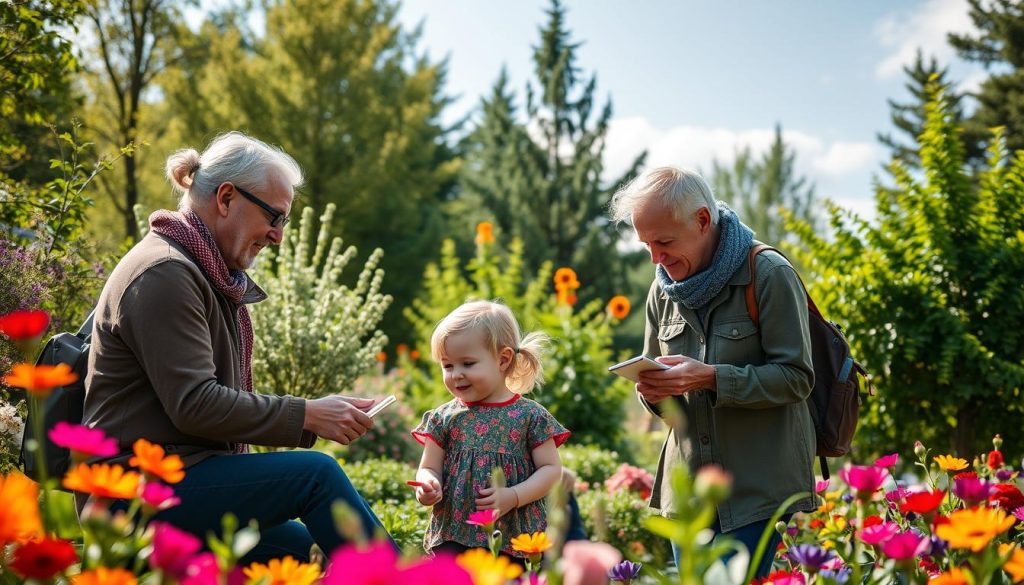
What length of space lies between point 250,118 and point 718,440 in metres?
15.3

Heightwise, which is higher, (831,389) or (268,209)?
(268,209)

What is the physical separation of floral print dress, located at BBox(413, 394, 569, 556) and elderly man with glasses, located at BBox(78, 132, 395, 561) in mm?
414

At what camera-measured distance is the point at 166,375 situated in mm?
2178

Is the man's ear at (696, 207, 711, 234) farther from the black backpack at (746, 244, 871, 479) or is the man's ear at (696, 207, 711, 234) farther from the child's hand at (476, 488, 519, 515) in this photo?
the child's hand at (476, 488, 519, 515)

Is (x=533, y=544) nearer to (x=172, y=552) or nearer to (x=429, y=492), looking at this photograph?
(x=172, y=552)

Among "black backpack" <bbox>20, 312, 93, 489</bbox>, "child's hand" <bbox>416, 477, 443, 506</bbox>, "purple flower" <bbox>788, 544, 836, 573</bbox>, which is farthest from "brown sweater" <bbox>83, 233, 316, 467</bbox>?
"purple flower" <bbox>788, 544, 836, 573</bbox>

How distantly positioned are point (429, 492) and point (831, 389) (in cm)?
133

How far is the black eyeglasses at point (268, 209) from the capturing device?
8.37 feet

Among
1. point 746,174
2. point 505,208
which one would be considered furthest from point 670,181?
point 746,174

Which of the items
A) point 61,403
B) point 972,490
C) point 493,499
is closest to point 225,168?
point 61,403

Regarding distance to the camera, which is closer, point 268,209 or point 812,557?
point 812,557

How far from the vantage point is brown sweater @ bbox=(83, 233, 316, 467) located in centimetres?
219

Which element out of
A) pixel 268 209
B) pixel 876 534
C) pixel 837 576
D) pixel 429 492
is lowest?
pixel 429 492

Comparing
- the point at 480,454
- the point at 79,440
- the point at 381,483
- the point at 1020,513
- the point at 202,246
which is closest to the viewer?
the point at 79,440
